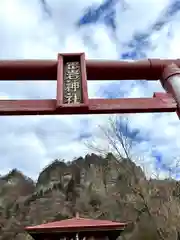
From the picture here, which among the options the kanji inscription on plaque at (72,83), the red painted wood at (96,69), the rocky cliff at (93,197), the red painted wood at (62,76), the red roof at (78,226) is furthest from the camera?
the rocky cliff at (93,197)

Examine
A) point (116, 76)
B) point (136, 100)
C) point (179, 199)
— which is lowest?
point (136, 100)

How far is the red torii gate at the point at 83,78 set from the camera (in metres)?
2.97

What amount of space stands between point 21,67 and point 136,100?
148cm

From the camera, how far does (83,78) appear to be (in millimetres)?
3365

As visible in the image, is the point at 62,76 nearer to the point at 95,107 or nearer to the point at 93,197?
the point at 95,107

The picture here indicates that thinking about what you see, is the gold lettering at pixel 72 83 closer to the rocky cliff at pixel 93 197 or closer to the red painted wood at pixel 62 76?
the red painted wood at pixel 62 76

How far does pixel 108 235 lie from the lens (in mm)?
6754

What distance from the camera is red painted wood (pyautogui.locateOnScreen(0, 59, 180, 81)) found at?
3.59 meters

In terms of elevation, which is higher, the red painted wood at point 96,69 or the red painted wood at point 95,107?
the red painted wood at point 96,69

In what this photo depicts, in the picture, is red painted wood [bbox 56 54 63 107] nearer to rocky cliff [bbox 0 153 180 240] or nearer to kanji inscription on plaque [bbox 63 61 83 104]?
kanji inscription on plaque [bbox 63 61 83 104]

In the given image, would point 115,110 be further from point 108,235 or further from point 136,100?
point 108,235

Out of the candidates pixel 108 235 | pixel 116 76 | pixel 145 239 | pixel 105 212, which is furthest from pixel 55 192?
pixel 116 76

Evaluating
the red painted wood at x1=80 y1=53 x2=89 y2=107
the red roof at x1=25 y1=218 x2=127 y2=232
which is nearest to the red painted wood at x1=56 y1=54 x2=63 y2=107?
the red painted wood at x1=80 y1=53 x2=89 y2=107

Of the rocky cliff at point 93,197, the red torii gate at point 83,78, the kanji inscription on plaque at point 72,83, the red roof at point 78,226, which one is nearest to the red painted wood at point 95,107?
the red torii gate at point 83,78
